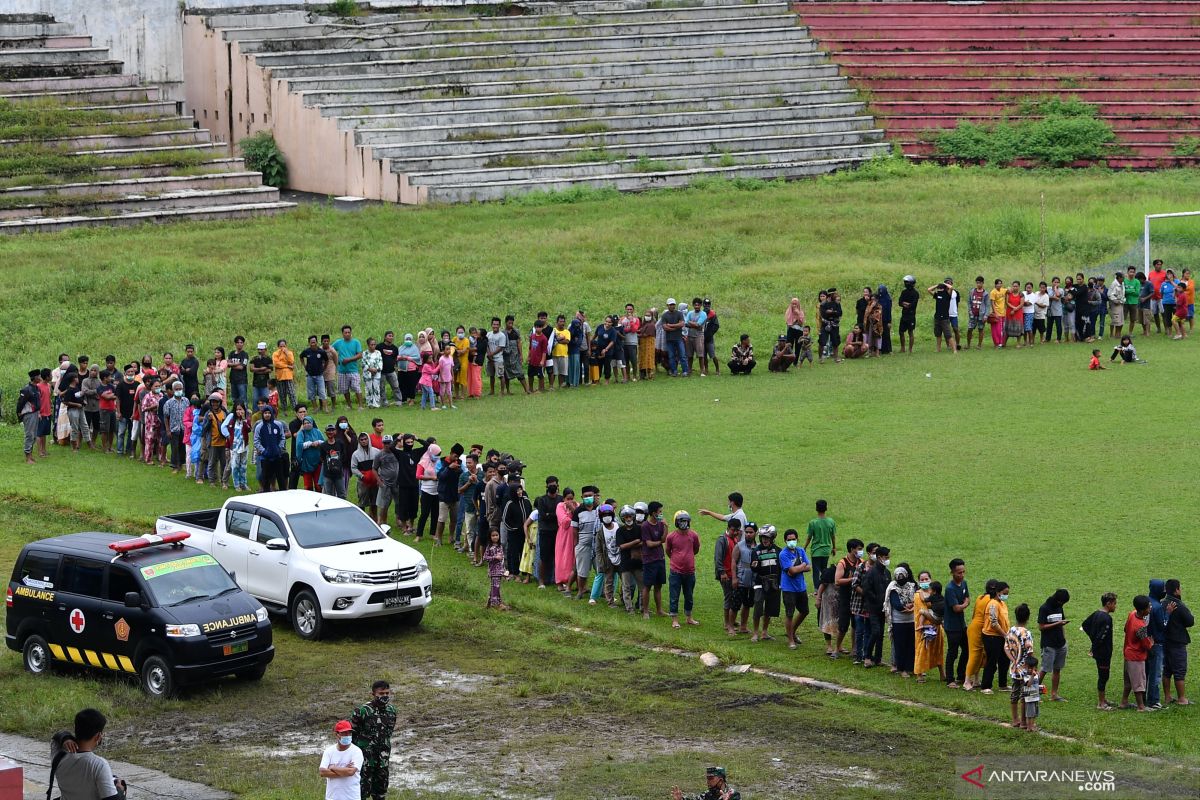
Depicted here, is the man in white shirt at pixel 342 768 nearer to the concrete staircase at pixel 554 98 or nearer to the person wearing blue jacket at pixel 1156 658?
the person wearing blue jacket at pixel 1156 658

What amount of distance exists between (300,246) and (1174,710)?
27.9 meters

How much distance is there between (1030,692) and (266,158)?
3664 cm

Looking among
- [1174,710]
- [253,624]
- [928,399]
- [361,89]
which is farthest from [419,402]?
[361,89]

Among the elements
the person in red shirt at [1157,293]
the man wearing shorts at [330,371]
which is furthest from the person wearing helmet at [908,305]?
the man wearing shorts at [330,371]

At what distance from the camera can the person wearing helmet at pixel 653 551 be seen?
18.8 meters

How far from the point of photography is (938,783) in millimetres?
13547

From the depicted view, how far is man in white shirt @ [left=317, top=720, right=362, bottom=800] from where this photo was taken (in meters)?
12.1

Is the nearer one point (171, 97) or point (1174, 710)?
point (1174, 710)

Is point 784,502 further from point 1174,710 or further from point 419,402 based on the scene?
point 419,402

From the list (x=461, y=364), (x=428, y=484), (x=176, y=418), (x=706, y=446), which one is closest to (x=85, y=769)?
(x=428, y=484)

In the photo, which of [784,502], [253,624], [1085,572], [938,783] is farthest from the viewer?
[784,502]

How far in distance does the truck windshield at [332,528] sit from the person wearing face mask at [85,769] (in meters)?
7.17

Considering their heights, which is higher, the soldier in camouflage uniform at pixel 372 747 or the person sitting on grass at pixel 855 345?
the person sitting on grass at pixel 855 345

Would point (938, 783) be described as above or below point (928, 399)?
below
